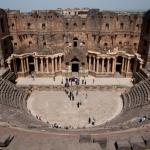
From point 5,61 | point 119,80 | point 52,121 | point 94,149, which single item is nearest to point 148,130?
point 94,149

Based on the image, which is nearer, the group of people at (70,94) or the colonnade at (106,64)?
the group of people at (70,94)

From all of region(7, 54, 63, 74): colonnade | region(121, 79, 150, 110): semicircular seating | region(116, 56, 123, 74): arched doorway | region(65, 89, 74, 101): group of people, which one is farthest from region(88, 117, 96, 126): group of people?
region(116, 56, 123, 74): arched doorway

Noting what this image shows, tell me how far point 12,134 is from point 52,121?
480 inches

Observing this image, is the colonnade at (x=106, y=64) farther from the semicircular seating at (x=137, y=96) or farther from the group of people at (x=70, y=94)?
the group of people at (x=70, y=94)

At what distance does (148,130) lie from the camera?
21688 mm

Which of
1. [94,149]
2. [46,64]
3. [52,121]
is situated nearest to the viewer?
[94,149]

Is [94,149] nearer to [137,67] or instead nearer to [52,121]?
[52,121]

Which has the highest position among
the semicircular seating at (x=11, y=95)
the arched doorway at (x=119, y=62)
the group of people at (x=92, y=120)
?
the arched doorway at (x=119, y=62)

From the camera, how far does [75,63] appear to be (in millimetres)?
48438

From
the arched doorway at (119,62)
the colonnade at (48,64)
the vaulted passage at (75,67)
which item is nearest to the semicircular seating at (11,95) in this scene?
the colonnade at (48,64)

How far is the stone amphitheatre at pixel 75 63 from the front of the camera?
36.0 meters

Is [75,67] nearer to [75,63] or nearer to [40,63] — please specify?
[75,63]

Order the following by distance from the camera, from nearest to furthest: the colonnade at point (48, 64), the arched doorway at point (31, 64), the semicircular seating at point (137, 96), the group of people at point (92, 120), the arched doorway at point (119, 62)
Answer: the group of people at point (92, 120), the semicircular seating at point (137, 96), the colonnade at point (48, 64), the arched doorway at point (119, 62), the arched doorway at point (31, 64)

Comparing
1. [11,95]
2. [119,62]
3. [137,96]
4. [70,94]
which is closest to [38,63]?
[70,94]
